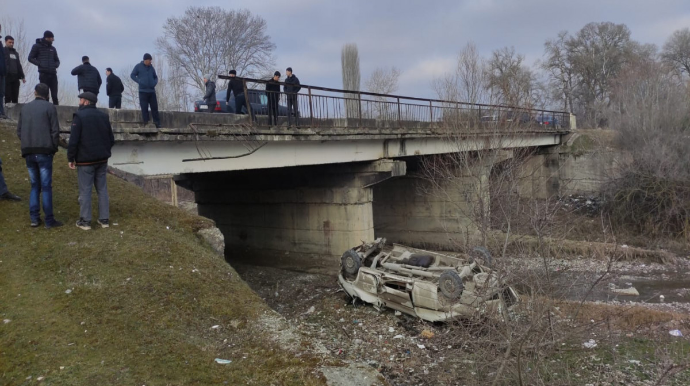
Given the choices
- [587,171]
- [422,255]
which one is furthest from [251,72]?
[422,255]

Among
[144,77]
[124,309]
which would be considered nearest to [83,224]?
[124,309]

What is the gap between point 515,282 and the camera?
7227 mm

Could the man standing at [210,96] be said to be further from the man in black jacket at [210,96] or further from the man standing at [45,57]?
the man standing at [45,57]

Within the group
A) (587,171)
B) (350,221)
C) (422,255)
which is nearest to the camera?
(422,255)

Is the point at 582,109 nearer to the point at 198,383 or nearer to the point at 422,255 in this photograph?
the point at 422,255

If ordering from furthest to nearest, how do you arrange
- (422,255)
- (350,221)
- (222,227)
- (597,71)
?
1. (597,71)
2. (222,227)
3. (350,221)
4. (422,255)

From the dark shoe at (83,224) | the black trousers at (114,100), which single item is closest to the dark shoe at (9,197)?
the dark shoe at (83,224)

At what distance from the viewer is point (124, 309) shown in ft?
16.3

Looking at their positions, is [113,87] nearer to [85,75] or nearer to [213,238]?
[85,75]

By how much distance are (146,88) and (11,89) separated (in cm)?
333

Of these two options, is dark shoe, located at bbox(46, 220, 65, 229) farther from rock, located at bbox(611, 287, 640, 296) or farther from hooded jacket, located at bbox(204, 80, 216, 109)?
rock, located at bbox(611, 287, 640, 296)

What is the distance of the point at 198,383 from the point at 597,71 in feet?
185

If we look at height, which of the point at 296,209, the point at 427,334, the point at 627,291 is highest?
the point at 296,209

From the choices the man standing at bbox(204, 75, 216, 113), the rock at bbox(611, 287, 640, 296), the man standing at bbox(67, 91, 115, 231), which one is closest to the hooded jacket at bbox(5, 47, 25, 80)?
the man standing at bbox(204, 75, 216, 113)
